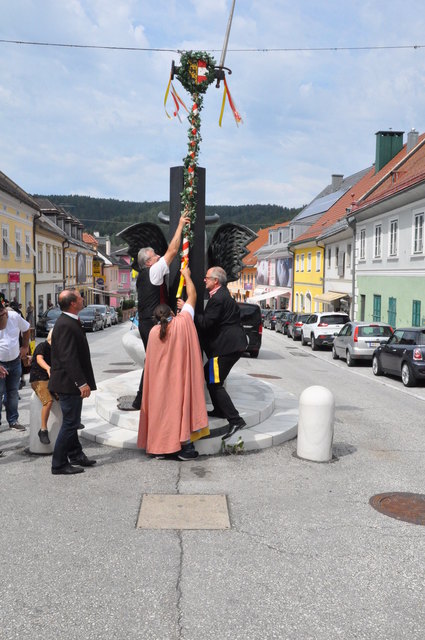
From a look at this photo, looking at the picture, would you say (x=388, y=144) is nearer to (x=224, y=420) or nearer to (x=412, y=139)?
(x=412, y=139)

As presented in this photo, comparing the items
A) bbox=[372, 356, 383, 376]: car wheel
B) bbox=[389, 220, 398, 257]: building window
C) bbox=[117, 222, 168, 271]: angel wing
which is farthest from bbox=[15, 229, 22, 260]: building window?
bbox=[117, 222, 168, 271]: angel wing

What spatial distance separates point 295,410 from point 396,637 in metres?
5.71

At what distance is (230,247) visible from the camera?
888 cm

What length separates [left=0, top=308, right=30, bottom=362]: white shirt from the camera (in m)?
7.41

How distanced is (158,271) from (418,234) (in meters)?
19.1

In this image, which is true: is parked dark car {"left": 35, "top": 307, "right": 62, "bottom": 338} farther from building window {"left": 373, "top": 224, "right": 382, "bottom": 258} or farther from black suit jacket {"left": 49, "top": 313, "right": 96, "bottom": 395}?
black suit jacket {"left": 49, "top": 313, "right": 96, "bottom": 395}

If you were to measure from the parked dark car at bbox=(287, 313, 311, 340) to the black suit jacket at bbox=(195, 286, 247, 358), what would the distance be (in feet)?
76.5

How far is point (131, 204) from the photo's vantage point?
419 feet

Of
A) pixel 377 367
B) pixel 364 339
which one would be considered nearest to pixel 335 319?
pixel 364 339

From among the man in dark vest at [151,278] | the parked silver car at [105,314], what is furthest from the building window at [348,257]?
the man in dark vest at [151,278]

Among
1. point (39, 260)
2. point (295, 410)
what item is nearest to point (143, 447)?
point (295, 410)

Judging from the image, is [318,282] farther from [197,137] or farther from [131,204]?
[131,204]

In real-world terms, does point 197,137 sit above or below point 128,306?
above

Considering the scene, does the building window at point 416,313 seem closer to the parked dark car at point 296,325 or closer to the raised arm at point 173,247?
the parked dark car at point 296,325
